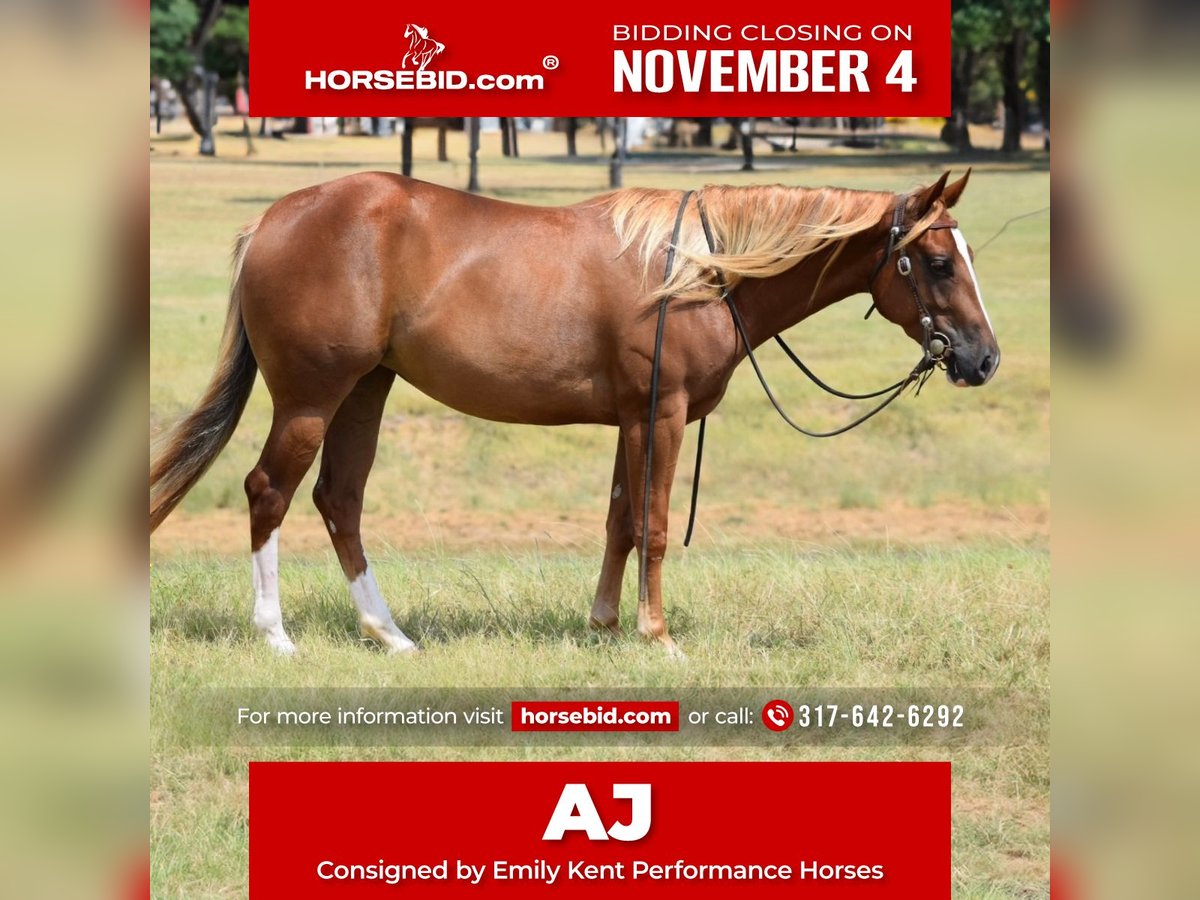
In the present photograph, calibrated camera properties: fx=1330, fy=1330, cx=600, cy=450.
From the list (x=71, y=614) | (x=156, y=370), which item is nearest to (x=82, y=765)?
(x=71, y=614)

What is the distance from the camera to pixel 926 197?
5.55m

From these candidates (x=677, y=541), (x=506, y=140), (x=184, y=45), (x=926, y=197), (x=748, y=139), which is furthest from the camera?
(x=184, y=45)

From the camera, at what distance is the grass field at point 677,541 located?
15.2 feet

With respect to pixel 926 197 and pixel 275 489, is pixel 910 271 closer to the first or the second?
pixel 926 197

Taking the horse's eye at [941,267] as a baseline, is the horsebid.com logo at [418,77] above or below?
above

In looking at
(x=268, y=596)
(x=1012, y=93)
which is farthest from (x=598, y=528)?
(x=1012, y=93)

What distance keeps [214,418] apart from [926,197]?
10.9ft

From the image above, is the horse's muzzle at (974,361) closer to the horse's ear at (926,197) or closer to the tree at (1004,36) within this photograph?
the horse's ear at (926,197)

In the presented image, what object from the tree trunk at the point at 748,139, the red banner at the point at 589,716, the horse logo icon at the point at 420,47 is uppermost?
the tree trunk at the point at 748,139

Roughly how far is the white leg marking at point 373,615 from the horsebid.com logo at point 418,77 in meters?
2.26

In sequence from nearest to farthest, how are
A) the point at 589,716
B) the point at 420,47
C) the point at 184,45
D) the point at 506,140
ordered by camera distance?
the point at 589,716
the point at 420,47
the point at 506,140
the point at 184,45

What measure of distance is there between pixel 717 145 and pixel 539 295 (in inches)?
624

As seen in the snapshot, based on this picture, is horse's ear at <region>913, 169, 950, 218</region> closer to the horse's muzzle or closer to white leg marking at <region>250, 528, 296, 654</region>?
the horse's muzzle

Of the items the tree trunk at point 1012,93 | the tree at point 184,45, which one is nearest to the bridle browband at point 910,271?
the tree at point 184,45
